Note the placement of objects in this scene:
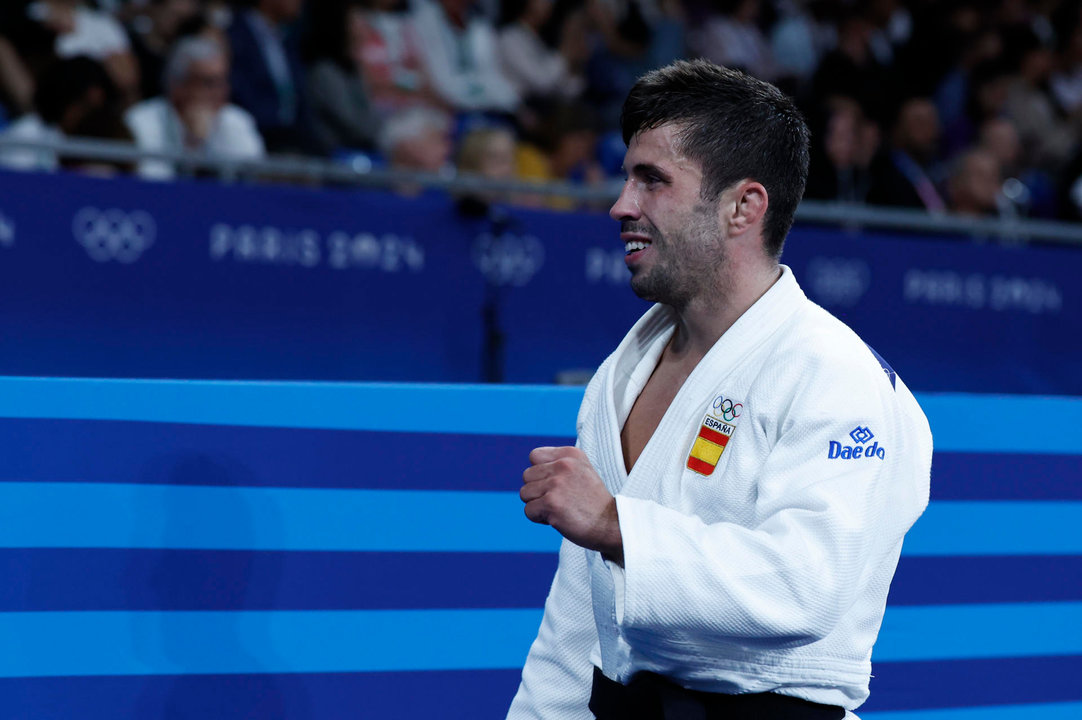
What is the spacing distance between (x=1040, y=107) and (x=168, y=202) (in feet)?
24.6

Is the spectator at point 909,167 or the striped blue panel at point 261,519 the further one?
the spectator at point 909,167

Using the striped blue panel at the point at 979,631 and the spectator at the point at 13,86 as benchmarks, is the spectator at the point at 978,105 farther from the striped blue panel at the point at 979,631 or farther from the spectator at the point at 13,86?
the striped blue panel at the point at 979,631

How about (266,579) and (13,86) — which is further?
(13,86)

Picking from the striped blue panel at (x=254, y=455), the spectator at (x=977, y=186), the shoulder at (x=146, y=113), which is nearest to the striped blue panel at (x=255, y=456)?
the striped blue panel at (x=254, y=455)

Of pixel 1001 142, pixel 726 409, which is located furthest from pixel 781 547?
pixel 1001 142

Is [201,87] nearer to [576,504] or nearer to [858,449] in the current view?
[576,504]

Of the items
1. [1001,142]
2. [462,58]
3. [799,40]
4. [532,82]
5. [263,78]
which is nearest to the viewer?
[263,78]

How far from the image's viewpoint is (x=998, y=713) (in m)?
3.08

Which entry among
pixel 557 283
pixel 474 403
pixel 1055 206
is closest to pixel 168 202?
pixel 557 283

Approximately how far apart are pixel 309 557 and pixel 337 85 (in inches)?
180

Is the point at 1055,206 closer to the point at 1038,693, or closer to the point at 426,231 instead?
the point at 426,231

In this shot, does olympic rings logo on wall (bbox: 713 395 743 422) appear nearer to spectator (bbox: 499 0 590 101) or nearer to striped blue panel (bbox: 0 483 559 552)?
striped blue panel (bbox: 0 483 559 552)

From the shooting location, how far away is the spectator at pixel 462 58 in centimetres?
767

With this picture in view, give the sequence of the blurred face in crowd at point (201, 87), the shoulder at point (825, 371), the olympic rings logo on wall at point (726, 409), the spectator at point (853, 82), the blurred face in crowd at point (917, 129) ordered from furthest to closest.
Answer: the spectator at point (853, 82) < the blurred face in crowd at point (917, 129) < the blurred face in crowd at point (201, 87) < the olympic rings logo on wall at point (726, 409) < the shoulder at point (825, 371)
